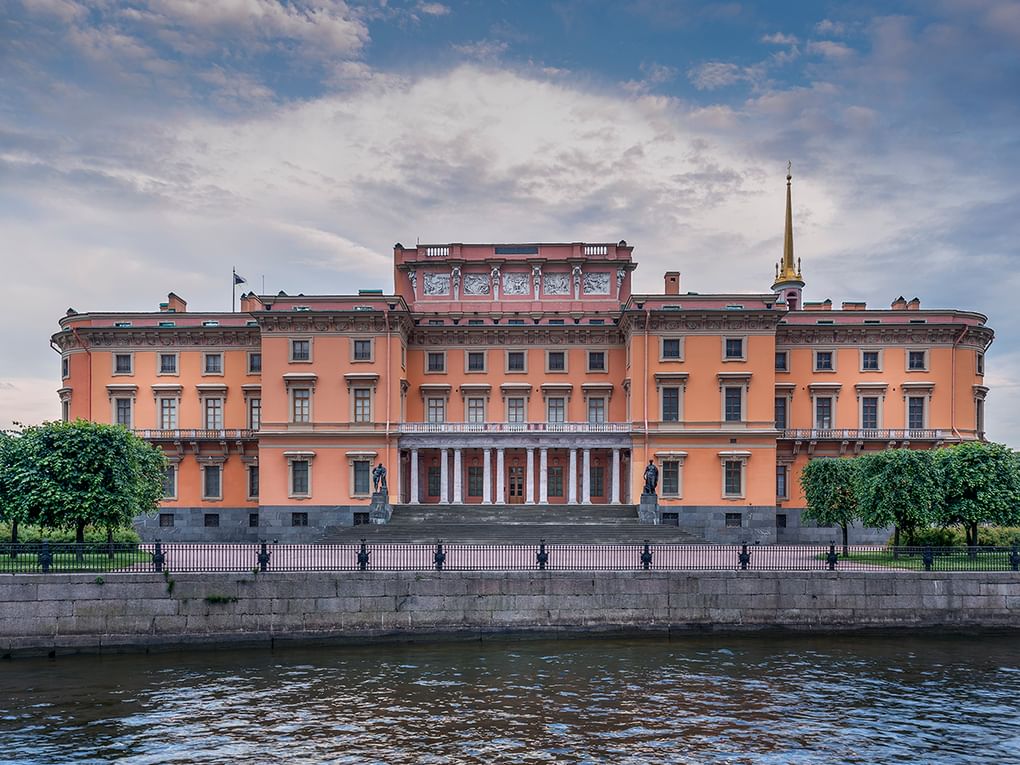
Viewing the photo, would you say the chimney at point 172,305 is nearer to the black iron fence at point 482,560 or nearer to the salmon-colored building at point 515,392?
the salmon-colored building at point 515,392

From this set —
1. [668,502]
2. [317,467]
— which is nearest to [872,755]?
[668,502]

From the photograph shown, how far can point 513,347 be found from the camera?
2003 inches

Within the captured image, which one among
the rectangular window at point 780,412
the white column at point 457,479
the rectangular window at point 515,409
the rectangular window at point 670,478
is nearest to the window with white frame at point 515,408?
the rectangular window at point 515,409

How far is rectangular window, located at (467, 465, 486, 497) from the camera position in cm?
5061

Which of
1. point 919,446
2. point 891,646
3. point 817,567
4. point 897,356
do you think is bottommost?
point 891,646

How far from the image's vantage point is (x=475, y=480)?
50781 mm

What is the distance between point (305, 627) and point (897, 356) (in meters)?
39.5

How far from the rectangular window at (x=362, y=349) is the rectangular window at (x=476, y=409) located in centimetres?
700

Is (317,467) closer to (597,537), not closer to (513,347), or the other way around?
(513,347)

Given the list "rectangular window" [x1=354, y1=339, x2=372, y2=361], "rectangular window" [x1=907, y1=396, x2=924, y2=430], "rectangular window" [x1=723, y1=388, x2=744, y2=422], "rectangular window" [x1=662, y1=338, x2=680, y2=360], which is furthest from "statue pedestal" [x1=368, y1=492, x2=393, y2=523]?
"rectangular window" [x1=907, y1=396, x2=924, y2=430]

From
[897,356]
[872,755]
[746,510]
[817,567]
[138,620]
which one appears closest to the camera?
[872,755]

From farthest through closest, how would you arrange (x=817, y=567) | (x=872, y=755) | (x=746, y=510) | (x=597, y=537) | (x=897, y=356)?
(x=897, y=356) < (x=746, y=510) < (x=597, y=537) < (x=817, y=567) < (x=872, y=755)

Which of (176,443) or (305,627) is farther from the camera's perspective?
(176,443)

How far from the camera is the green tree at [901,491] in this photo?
3300 cm
